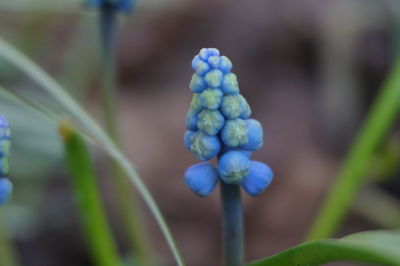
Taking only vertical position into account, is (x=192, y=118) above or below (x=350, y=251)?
above

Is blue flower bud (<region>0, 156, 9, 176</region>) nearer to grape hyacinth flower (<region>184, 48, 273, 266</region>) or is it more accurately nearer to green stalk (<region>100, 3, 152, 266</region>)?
grape hyacinth flower (<region>184, 48, 273, 266</region>)

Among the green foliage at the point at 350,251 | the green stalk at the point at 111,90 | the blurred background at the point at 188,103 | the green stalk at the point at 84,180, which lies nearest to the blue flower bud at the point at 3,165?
the green stalk at the point at 84,180

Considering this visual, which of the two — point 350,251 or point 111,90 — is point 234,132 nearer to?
point 350,251

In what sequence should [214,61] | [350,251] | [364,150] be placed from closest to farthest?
[350,251]
[214,61]
[364,150]

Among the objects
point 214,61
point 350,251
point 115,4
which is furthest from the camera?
point 115,4

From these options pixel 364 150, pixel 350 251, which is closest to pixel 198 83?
pixel 350 251

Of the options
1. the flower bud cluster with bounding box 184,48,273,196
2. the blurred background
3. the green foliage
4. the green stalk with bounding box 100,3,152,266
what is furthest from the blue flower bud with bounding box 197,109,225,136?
the blurred background

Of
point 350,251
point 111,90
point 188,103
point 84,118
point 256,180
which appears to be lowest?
point 350,251
